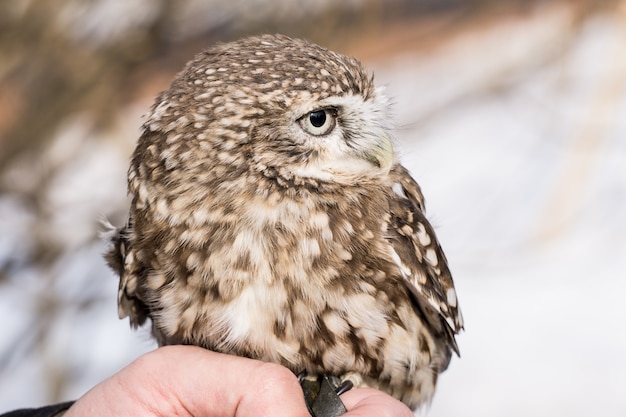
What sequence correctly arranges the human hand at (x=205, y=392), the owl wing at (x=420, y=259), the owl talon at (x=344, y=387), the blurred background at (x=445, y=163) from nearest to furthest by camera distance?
the human hand at (x=205, y=392)
the owl talon at (x=344, y=387)
the owl wing at (x=420, y=259)
the blurred background at (x=445, y=163)

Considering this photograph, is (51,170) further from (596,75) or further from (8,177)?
(596,75)

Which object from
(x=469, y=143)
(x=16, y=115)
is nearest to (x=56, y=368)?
(x=16, y=115)

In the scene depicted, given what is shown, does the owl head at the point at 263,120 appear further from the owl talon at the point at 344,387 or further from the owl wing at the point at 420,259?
the owl talon at the point at 344,387

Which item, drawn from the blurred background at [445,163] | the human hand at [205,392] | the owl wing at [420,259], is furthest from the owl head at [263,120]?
the blurred background at [445,163]

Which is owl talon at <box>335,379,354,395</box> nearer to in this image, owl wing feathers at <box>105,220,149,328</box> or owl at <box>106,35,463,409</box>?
owl at <box>106,35,463,409</box>

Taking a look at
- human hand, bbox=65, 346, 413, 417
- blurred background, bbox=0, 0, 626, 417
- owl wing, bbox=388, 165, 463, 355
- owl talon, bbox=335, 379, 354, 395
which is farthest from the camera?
blurred background, bbox=0, 0, 626, 417

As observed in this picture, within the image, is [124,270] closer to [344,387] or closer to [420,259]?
[344,387]

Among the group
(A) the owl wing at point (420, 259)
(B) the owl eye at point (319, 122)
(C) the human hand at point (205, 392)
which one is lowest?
(C) the human hand at point (205, 392)

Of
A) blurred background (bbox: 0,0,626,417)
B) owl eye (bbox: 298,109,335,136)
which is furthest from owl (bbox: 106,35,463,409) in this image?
blurred background (bbox: 0,0,626,417)
